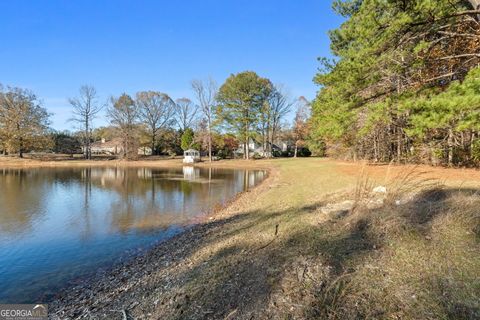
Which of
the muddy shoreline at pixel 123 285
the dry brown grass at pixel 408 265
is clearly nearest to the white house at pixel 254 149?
the muddy shoreline at pixel 123 285

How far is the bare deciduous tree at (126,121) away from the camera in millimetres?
44062

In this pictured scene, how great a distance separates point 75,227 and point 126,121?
39.8 metres

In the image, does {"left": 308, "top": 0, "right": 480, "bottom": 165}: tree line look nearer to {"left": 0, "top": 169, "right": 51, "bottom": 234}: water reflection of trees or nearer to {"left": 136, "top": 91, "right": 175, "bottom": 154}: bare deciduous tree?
{"left": 0, "top": 169, "right": 51, "bottom": 234}: water reflection of trees

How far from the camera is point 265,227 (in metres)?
6.53

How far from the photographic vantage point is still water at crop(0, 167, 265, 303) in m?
6.20

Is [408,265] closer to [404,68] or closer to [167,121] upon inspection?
[404,68]

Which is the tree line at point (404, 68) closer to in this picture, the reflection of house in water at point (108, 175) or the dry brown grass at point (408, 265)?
the dry brown grass at point (408, 265)

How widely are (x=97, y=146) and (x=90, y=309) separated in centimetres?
6379

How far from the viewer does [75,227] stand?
32.7 feet

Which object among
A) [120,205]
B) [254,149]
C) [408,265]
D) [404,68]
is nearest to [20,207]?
[120,205]

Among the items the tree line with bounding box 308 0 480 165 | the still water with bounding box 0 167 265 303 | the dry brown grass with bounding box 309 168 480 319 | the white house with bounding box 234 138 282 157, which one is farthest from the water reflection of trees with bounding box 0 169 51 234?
the white house with bounding box 234 138 282 157

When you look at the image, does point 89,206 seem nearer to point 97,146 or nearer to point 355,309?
point 355,309

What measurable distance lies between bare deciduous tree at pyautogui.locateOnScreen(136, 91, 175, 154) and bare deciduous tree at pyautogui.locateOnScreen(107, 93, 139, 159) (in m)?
1.54

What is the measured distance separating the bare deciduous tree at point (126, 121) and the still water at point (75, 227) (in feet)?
87.3
